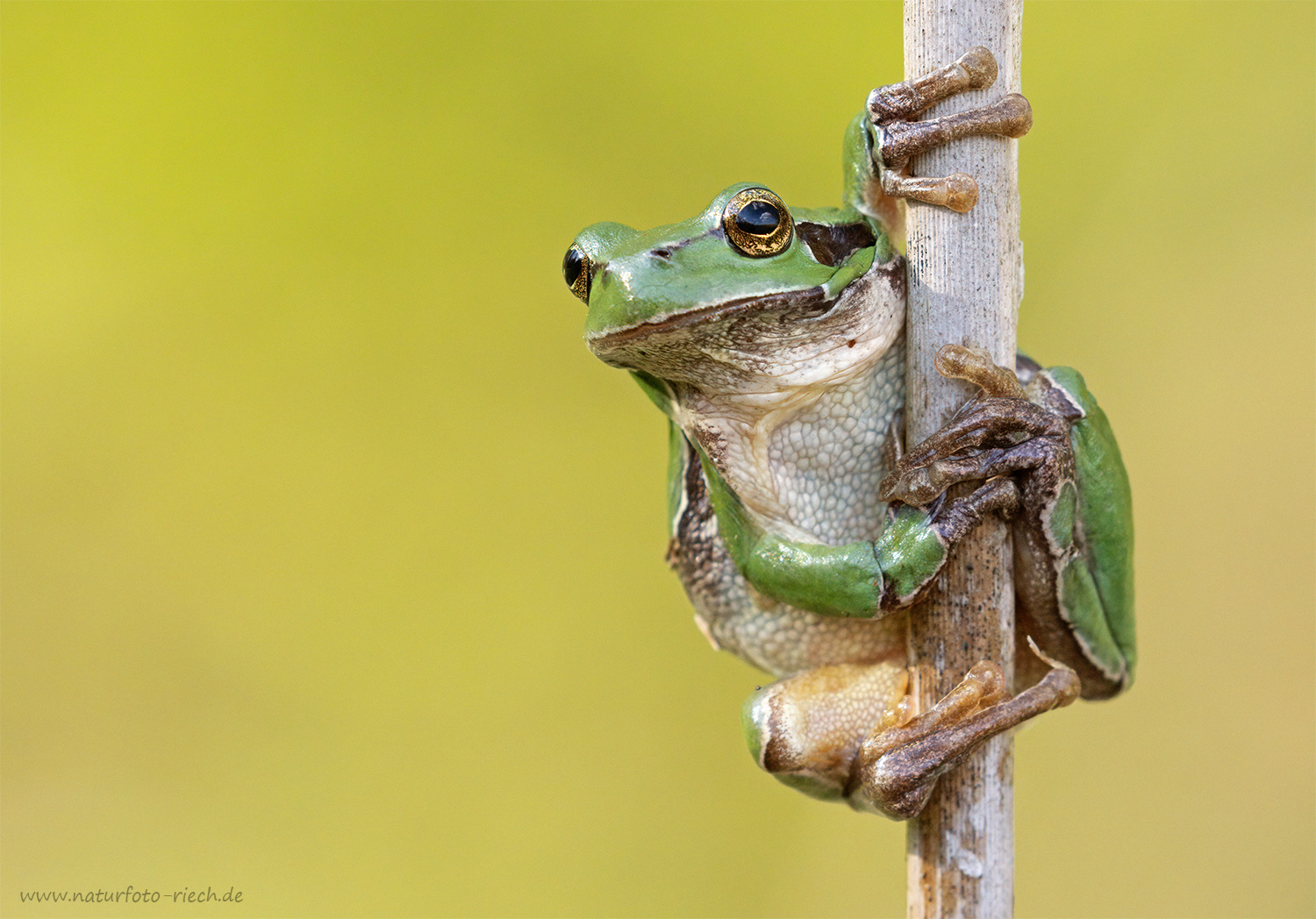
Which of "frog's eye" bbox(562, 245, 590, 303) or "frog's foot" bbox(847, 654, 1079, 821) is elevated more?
"frog's eye" bbox(562, 245, 590, 303)

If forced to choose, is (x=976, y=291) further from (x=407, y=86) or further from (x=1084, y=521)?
(x=407, y=86)

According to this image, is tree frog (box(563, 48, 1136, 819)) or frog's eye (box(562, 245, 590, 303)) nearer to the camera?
tree frog (box(563, 48, 1136, 819))

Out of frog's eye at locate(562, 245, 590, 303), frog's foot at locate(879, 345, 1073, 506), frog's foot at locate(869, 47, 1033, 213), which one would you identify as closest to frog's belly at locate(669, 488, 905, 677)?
frog's foot at locate(879, 345, 1073, 506)

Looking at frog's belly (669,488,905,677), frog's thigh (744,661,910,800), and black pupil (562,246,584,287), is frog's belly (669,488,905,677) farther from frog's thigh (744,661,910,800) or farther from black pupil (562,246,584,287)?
black pupil (562,246,584,287)

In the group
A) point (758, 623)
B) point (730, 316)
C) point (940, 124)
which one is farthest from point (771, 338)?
point (758, 623)

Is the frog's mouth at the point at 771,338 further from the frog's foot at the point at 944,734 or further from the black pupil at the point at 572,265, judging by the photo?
the frog's foot at the point at 944,734

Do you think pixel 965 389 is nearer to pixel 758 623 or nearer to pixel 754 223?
pixel 754 223

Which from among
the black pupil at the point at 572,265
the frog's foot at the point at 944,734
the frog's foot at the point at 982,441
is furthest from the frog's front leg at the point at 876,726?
the black pupil at the point at 572,265
